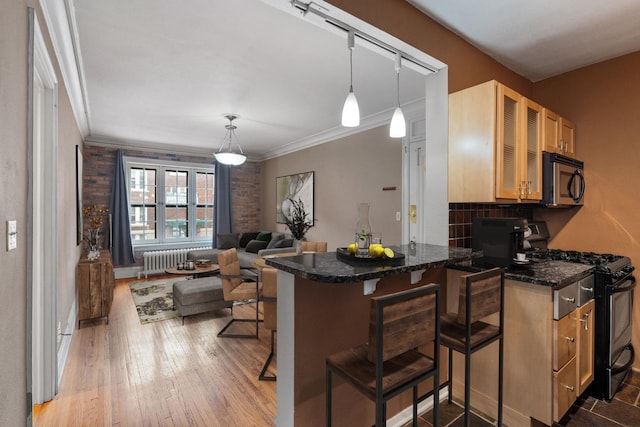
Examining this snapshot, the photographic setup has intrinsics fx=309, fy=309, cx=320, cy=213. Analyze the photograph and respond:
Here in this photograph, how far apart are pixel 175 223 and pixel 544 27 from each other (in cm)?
676

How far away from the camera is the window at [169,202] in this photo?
6344 millimetres

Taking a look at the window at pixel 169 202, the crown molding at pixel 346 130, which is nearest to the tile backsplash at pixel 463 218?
the crown molding at pixel 346 130

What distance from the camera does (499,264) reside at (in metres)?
2.07

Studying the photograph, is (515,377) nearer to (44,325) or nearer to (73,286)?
(44,325)

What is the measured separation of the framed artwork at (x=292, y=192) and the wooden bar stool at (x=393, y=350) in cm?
452

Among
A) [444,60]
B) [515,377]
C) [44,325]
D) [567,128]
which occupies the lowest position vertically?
[515,377]

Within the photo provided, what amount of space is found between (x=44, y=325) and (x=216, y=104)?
284cm

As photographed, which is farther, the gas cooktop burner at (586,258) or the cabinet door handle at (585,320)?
the gas cooktop burner at (586,258)

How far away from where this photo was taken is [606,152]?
2.68m

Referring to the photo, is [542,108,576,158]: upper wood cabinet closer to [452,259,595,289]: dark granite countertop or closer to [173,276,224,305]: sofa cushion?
[452,259,595,289]: dark granite countertop

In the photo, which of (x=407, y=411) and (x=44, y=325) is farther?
(x=44, y=325)

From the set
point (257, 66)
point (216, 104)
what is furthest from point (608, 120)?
point (216, 104)

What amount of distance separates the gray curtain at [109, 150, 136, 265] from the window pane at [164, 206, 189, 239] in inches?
30.6

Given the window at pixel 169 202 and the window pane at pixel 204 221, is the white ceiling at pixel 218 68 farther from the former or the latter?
the window pane at pixel 204 221
